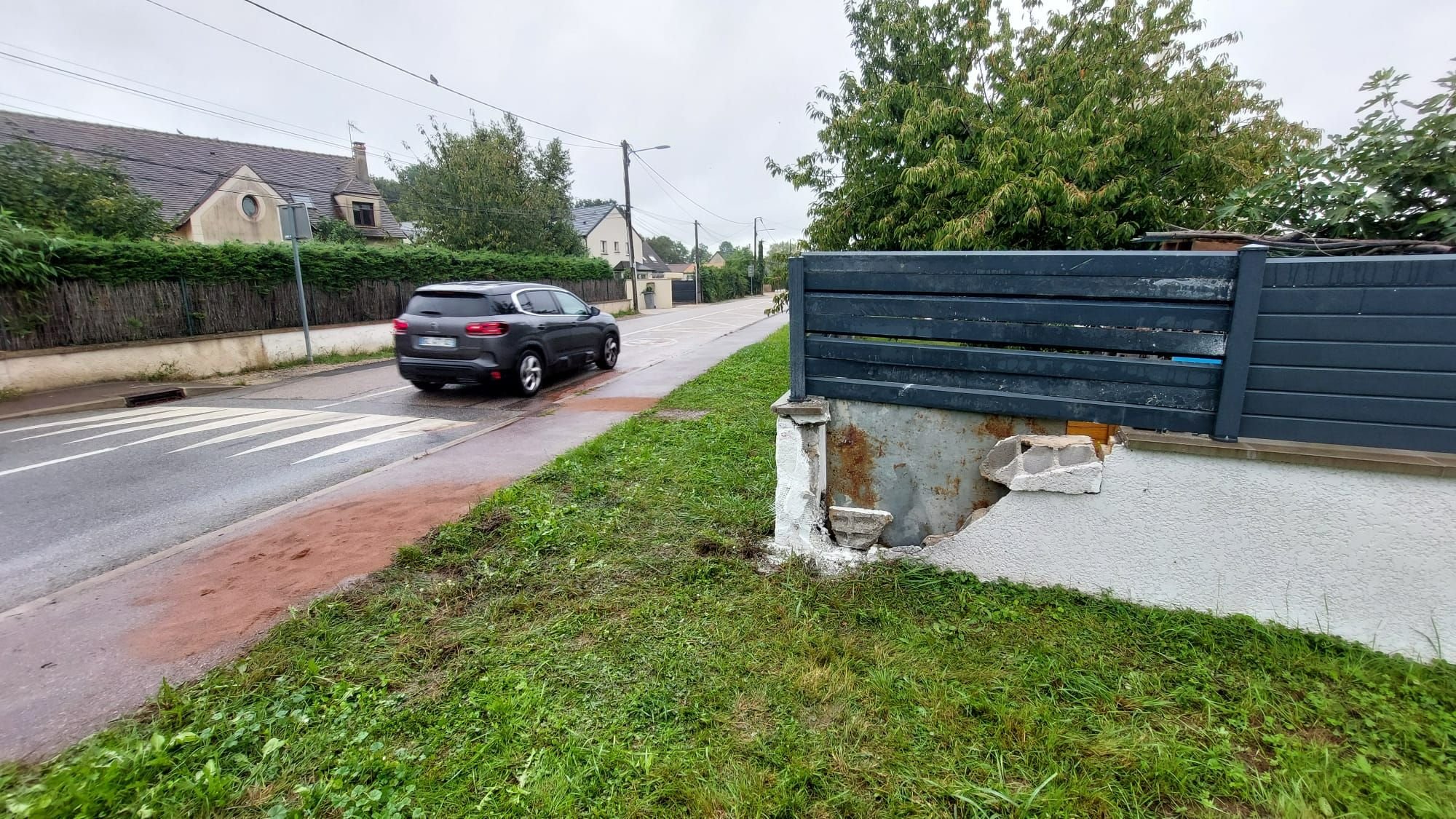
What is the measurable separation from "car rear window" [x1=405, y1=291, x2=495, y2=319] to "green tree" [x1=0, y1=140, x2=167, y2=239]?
21.7ft

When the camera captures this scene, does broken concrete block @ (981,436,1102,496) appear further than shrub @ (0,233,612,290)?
No

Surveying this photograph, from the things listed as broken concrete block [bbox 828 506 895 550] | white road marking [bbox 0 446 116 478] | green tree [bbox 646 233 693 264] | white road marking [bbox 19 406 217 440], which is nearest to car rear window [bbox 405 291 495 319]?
white road marking [bbox 19 406 217 440]

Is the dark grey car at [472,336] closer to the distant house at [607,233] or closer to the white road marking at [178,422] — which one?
the white road marking at [178,422]

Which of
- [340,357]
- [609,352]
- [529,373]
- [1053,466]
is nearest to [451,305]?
[529,373]

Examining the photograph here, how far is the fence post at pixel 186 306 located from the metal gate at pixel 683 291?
36.8 meters

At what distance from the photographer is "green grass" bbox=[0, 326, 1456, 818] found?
1.92m

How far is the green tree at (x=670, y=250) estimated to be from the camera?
313ft

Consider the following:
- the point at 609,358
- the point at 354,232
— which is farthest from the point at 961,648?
the point at 354,232

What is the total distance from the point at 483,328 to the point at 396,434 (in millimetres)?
2168

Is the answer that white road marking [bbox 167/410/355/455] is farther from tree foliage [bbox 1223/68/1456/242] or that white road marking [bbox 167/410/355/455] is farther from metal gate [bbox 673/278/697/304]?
metal gate [bbox 673/278/697/304]

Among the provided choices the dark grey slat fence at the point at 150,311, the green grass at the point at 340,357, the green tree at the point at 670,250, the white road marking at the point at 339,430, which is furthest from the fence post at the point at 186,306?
the green tree at the point at 670,250

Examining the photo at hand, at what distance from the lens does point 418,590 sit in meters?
3.29

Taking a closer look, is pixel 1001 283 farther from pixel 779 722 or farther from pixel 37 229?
pixel 37 229

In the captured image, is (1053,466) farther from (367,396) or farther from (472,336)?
(367,396)
